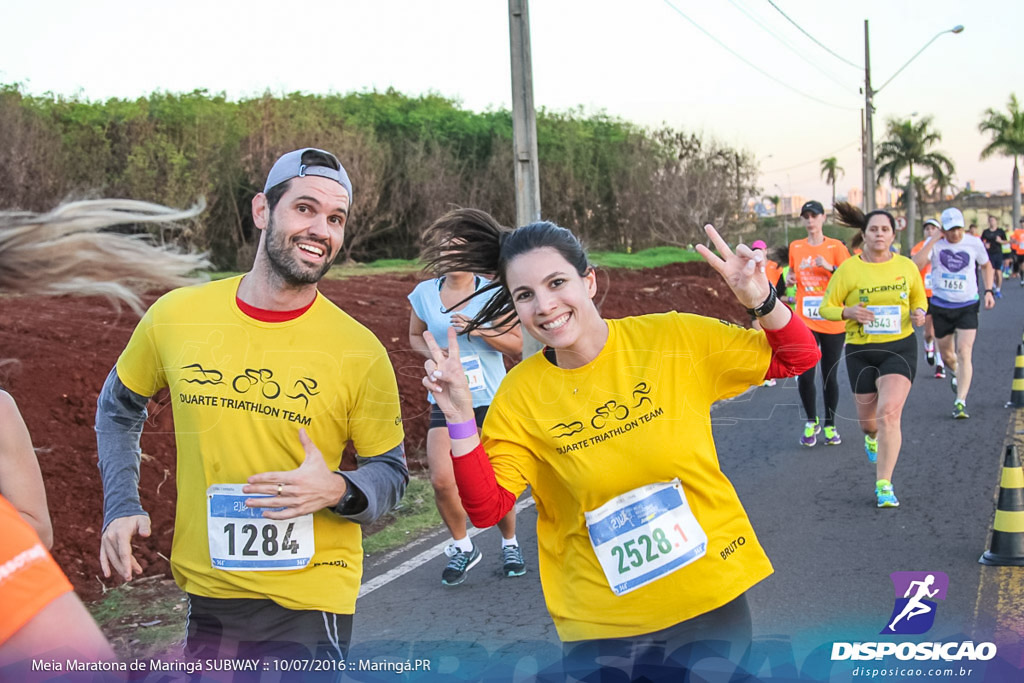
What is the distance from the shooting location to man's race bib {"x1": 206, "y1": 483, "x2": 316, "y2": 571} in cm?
294

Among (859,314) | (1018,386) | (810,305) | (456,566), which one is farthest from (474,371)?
(1018,386)

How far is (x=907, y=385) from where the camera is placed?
680 centimetres

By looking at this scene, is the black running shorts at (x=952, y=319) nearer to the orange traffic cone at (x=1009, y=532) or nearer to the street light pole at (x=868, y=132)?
the orange traffic cone at (x=1009, y=532)

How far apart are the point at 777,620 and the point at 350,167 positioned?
23.7 m

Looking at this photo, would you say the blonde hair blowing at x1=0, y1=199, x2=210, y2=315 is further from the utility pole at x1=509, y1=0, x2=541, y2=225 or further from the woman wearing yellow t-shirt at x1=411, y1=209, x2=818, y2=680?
the utility pole at x1=509, y1=0, x2=541, y2=225

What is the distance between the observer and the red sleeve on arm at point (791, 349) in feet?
9.07

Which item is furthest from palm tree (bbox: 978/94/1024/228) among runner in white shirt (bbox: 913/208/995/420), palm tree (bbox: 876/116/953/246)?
runner in white shirt (bbox: 913/208/995/420)

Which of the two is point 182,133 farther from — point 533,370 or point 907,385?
point 533,370

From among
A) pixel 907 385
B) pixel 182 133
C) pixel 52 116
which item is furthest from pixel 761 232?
pixel 907 385

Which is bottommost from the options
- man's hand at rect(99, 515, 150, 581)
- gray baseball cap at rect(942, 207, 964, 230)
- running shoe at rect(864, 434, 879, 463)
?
running shoe at rect(864, 434, 879, 463)

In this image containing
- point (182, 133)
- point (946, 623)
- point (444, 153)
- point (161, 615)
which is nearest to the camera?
point (946, 623)

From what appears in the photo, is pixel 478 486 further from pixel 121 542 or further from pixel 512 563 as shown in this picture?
pixel 512 563

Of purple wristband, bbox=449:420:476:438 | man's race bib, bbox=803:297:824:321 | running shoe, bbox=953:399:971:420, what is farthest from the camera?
running shoe, bbox=953:399:971:420

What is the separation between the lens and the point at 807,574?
5426 mm
